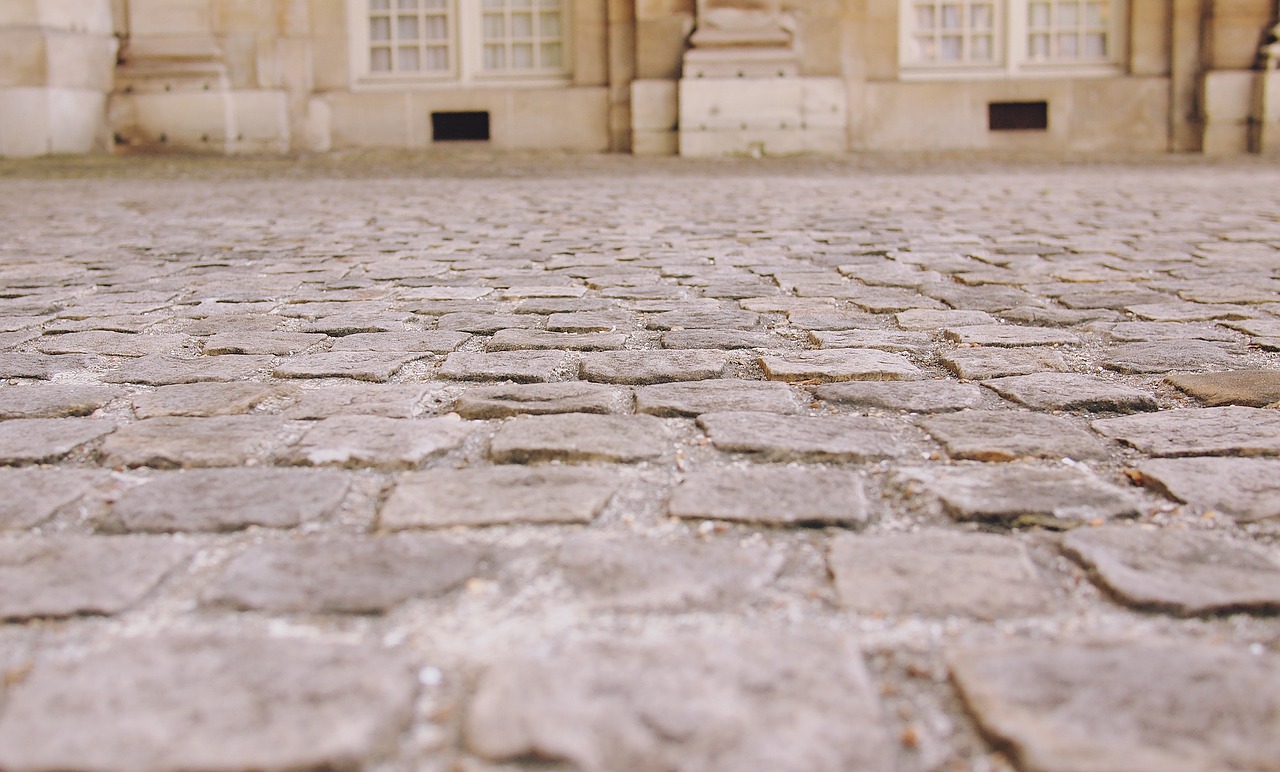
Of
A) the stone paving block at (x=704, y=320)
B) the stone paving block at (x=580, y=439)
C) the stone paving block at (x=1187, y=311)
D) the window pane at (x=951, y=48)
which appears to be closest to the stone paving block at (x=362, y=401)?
the stone paving block at (x=580, y=439)

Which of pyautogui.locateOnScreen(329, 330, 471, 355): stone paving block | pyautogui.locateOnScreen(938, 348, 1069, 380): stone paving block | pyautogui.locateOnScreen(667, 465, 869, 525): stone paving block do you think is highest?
pyautogui.locateOnScreen(329, 330, 471, 355): stone paving block

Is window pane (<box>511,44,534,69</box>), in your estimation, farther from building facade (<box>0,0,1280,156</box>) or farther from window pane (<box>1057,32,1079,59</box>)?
window pane (<box>1057,32,1079,59</box>)

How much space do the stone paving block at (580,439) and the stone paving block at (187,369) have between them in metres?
0.87

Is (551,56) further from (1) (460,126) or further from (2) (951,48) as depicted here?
(2) (951,48)

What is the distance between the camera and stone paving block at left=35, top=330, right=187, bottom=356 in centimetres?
284

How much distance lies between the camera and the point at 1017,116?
1313cm

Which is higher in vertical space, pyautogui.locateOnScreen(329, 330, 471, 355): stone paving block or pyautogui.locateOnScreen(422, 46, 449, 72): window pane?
pyautogui.locateOnScreen(422, 46, 449, 72): window pane

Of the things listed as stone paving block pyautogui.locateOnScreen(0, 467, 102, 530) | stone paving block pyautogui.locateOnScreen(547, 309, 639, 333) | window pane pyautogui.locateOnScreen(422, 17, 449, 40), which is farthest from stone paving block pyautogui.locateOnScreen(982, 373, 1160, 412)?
window pane pyautogui.locateOnScreen(422, 17, 449, 40)

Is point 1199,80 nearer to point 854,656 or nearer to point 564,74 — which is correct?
point 564,74

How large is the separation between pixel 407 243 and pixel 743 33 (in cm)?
750

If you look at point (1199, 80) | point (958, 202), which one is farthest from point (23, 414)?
point (1199, 80)

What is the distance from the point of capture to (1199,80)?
12367 millimetres

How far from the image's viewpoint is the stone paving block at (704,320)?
122 inches

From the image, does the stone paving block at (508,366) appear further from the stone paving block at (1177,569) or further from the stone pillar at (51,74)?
the stone pillar at (51,74)
